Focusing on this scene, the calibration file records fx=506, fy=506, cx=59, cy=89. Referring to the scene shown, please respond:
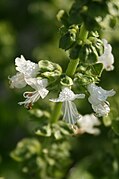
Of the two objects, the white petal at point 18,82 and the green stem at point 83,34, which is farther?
the white petal at point 18,82

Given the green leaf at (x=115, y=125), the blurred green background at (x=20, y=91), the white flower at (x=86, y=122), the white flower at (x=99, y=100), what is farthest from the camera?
the blurred green background at (x=20, y=91)

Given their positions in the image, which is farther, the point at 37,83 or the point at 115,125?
the point at 115,125

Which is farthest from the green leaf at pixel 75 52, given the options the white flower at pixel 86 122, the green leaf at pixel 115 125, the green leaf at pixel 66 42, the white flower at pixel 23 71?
the white flower at pixel 86 122

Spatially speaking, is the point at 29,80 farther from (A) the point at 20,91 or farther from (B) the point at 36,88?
(A) the point at 20,91

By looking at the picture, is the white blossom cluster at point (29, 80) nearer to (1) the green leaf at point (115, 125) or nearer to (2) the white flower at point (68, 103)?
(2) the white flower at point (68, 103)

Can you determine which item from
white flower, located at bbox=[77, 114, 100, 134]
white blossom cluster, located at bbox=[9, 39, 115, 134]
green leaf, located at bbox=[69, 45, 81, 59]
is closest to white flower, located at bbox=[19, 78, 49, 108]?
white blossom cluster, located at bbox=[9, 39, 115, 134]

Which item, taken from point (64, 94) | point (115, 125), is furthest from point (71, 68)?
point (115, 125)
